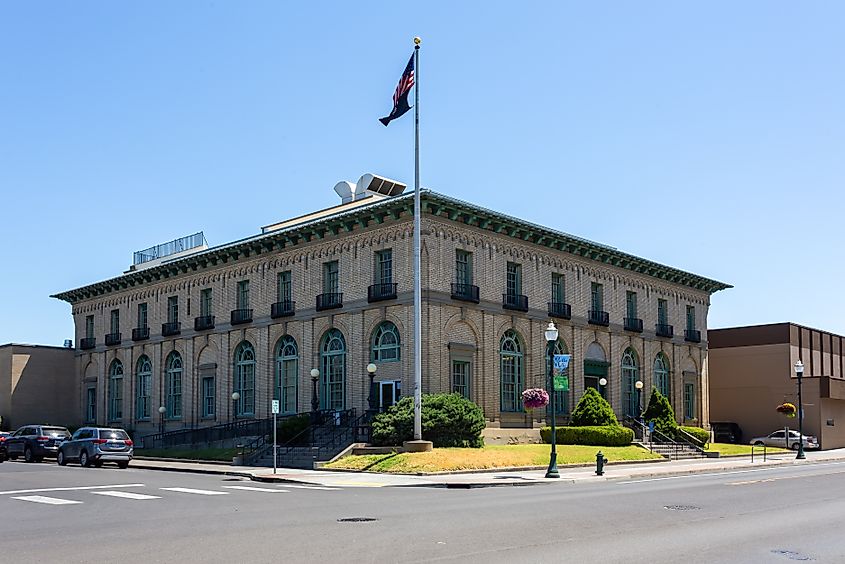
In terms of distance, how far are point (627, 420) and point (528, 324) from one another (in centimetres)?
1055

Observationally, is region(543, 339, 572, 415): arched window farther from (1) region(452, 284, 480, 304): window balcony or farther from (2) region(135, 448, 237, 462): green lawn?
(2) region(135, 448, 237, 462): green lawn

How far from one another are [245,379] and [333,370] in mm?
7656

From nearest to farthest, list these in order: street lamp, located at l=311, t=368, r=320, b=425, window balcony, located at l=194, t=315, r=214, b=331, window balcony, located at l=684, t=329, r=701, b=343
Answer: street lamp, located at l=311, t=368, r=320, b=425 → window balcony, located at l=194, t=315, r=214, b=331 → window balcony, located at l=684, t=329, r=701, b=343

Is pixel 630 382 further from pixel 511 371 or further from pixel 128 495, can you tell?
pixel 128 495

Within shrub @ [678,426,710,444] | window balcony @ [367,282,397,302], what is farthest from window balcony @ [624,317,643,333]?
window balcony @ [367,282,397,302]

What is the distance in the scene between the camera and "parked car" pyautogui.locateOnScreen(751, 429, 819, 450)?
190 feet

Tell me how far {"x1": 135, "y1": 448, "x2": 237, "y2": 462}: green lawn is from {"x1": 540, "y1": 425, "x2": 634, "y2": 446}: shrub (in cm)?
1463

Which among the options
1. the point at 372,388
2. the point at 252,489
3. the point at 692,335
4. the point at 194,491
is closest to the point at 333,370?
the point at 372,388

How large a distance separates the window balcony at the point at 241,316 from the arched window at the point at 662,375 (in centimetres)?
2433

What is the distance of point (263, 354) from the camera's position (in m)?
47.2

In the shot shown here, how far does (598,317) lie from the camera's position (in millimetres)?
49500

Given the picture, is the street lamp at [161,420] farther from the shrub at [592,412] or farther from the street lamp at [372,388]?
the shrub at [592,412]

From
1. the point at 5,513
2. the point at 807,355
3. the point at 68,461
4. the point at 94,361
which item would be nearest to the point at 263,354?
the point at 68,461

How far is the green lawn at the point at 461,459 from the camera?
31.3 metres
